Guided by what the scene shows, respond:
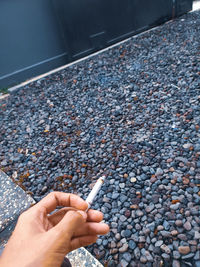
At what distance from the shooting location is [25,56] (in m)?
5.31

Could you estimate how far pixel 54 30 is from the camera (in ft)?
17.9

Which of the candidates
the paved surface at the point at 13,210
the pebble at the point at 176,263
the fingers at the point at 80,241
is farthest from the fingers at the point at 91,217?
the pebble at the point at 176,263

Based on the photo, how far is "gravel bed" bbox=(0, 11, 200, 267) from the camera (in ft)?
6.58

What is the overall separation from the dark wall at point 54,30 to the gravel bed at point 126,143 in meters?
0.55

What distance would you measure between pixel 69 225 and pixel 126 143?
1817 mm

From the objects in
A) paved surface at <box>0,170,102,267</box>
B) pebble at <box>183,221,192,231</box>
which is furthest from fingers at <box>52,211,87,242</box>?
pebble at <box>183,221,192,231</box>

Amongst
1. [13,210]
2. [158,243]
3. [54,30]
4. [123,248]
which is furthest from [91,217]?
[54,30]

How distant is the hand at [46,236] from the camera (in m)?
1.20

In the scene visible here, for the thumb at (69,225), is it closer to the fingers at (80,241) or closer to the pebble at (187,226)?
the fingers at (80,241)

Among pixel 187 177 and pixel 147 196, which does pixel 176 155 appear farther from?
pixel 147 196

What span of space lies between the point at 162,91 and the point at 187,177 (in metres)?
1.82

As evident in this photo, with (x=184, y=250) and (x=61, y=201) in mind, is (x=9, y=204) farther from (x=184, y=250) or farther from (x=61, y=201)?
(x=184, y=250)

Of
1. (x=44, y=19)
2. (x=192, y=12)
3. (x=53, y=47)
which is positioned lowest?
(x=192, y=12)

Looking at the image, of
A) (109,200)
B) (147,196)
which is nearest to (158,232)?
(147,196)
